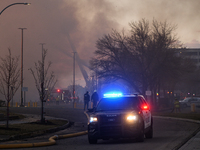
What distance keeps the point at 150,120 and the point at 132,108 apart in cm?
214

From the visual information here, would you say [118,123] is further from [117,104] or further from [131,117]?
[117,104]

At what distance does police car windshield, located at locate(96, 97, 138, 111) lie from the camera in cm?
1291

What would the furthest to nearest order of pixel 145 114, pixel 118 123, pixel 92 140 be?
1. pixel 145 114
2. pixel 92 140
3. pixel 118 123

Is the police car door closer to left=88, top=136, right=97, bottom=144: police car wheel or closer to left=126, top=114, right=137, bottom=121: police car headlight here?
left=126, top=114, right=137, bottom=121: police car headlight

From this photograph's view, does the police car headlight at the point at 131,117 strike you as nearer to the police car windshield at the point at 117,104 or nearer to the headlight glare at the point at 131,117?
the headlight glare at the point at 131,117

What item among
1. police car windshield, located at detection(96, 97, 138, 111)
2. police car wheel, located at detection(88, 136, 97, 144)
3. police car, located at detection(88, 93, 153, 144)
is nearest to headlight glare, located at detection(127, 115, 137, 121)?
police car, located at detection(88, 93, 153, 144)

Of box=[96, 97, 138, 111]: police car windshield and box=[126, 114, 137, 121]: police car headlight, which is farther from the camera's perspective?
box=[96, 97, 138, 111]: police car windshield

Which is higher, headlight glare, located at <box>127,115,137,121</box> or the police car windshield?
the police car windshield

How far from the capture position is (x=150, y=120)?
14.5m

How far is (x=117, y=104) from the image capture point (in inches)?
515

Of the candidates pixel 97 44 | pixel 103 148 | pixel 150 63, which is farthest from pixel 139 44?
pixel 103 148

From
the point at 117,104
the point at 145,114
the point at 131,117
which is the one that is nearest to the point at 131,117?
the point at 131,117

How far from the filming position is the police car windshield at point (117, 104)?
12.9 m

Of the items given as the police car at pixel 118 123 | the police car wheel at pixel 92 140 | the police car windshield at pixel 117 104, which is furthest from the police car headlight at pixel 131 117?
the police car wheel at pixel 92 140
